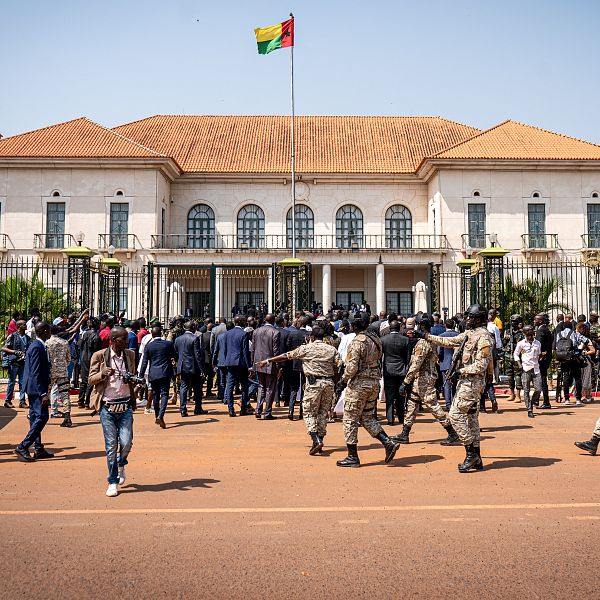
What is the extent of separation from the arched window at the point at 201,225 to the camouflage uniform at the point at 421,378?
2878cm

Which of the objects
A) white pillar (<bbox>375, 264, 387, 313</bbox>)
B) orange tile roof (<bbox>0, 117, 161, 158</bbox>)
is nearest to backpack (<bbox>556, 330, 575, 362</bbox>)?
white pillar (<bbox>375, 264, 387, 313</bbox>)

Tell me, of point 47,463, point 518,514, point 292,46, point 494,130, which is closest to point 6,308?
A: point 47,463

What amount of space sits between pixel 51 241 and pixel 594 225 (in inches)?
1076

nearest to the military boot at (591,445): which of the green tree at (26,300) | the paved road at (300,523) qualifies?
the paved road at (300,523)

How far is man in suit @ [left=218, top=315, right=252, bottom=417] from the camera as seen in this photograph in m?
12.4

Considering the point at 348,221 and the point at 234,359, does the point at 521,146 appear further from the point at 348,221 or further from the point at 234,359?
the point at 234,359

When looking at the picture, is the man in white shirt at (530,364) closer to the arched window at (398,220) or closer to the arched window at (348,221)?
the arched window at (348,221)

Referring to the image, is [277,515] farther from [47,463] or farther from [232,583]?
[47,463]

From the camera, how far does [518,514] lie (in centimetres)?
610

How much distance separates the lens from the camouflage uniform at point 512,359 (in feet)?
47.4

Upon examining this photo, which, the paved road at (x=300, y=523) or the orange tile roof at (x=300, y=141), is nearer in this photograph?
the paved road at (x=300, y=523)

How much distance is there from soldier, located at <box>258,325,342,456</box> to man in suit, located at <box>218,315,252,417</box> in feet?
11.9

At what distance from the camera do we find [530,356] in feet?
39.9

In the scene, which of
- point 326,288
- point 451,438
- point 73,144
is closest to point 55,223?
point 73,144
